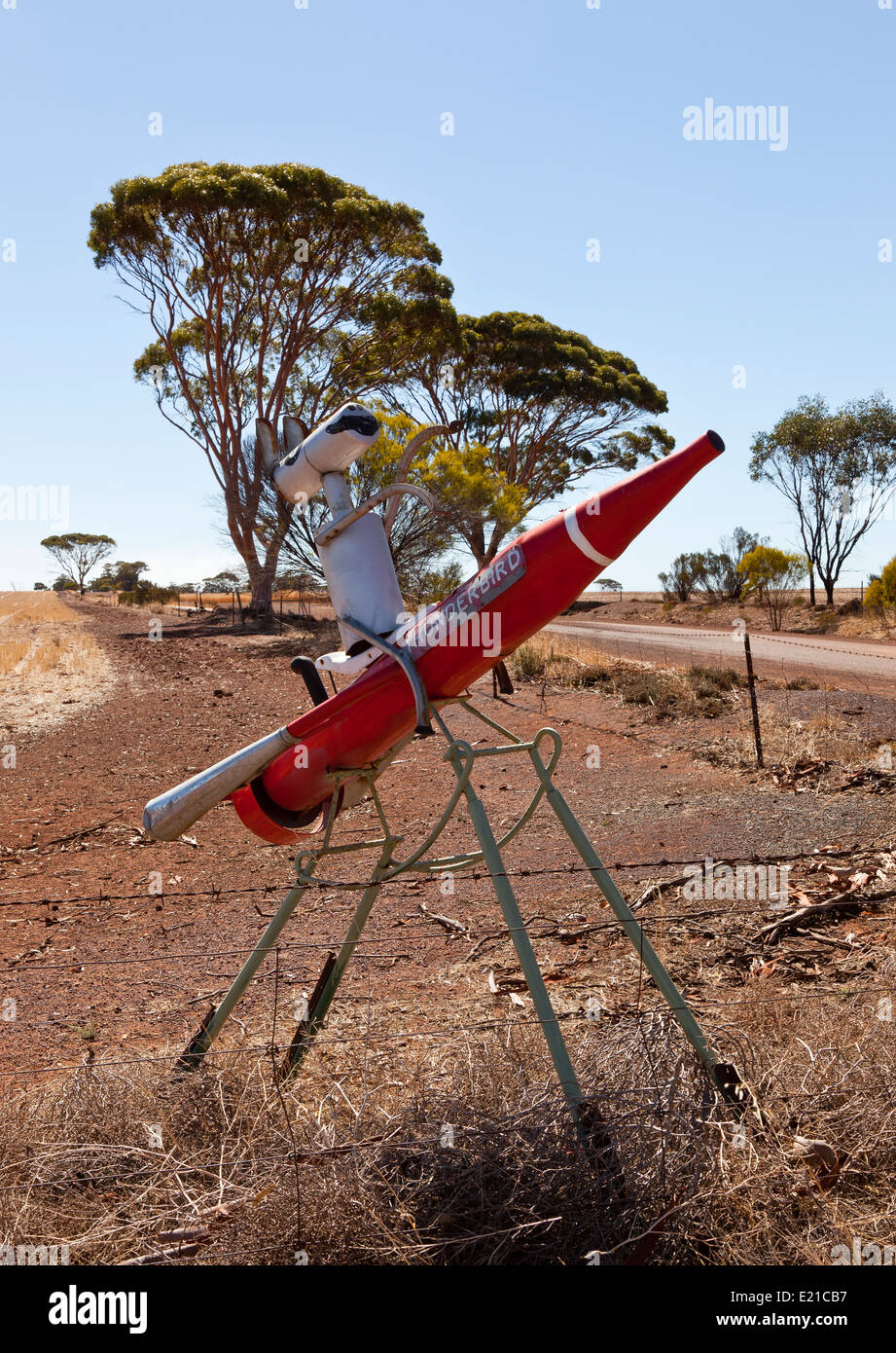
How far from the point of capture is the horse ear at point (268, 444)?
3.91m

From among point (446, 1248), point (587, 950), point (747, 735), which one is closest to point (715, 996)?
point (587, 950)

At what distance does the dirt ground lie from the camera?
16.5ft

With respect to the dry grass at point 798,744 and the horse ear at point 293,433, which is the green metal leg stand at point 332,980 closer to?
the horse ear at point 293,433

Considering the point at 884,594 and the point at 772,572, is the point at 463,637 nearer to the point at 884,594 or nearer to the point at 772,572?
the point at 884,594

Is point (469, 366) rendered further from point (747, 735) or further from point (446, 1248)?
point (446, 1248)

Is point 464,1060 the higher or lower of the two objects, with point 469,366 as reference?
lower

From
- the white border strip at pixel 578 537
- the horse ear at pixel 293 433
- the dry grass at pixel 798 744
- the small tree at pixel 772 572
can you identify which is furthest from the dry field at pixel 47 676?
the small tree at pixel 772 572

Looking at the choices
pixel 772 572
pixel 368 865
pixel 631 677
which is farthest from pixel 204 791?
pixel 772 572

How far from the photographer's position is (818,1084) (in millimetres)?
3490

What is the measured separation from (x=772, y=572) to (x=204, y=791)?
102 feet

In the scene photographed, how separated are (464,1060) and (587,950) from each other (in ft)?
6.26

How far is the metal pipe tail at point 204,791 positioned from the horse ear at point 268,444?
3.64ft

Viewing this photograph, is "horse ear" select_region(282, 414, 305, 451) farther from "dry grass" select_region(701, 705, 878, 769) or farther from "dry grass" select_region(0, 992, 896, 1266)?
"dry grass" select_region(701, 705, 878, 769)

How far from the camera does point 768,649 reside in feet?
63.3
